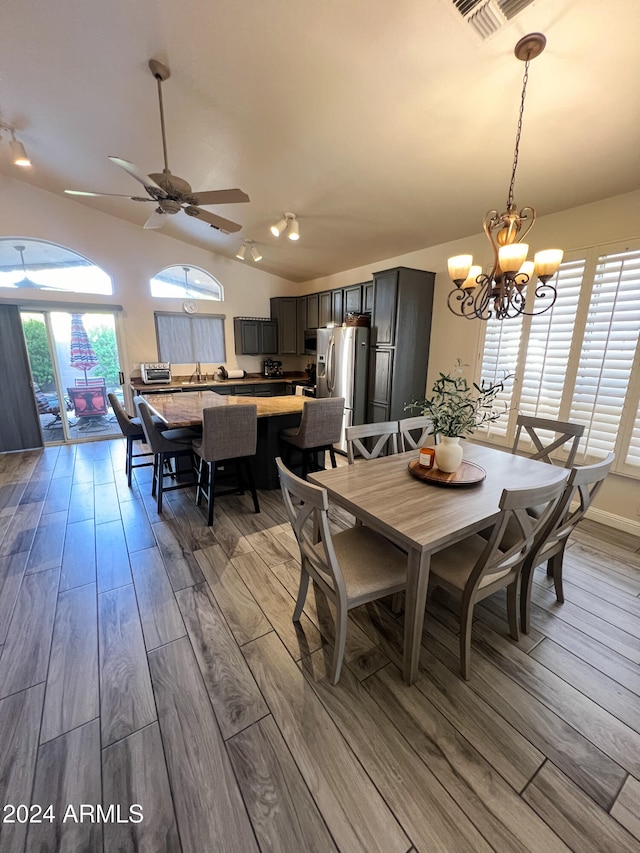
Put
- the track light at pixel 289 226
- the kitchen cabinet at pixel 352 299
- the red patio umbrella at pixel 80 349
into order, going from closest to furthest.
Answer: the track light at pixel 289 226
the kitchen cabinet at pixel 352 299
the red patio umbrella at pixel 80 349

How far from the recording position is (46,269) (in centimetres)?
473

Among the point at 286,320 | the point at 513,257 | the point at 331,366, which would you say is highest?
the point at 286,320

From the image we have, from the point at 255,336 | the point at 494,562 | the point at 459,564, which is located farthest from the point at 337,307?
the point at 494,562

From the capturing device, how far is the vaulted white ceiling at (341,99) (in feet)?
5.53

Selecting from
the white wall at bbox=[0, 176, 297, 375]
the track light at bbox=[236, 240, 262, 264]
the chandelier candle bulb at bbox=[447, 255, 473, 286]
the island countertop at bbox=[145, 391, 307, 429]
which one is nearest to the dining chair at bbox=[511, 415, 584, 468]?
the chandelier candle bulb at bbox=[447, 255, 473, 286]

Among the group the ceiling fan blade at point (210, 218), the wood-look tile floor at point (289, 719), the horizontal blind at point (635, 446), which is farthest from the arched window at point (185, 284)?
the horizontal blind at point (635, 446)

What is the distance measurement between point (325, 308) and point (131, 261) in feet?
10.4

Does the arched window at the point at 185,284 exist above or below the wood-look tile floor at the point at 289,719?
above

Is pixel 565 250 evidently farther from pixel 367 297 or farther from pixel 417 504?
pixel 417 504

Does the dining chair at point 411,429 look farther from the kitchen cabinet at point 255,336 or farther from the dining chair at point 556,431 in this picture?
the kitchen cabinet at point 255,336

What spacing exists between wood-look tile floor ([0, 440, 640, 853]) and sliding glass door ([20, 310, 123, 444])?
12.0 ft

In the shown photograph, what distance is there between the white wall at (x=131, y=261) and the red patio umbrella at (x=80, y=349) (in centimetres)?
36

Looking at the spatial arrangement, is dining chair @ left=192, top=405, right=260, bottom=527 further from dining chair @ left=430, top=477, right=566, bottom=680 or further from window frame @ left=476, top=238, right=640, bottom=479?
window frame @ left=476, top=238, right=640, bottom=479

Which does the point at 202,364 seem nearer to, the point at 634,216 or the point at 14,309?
the point at 14,309
